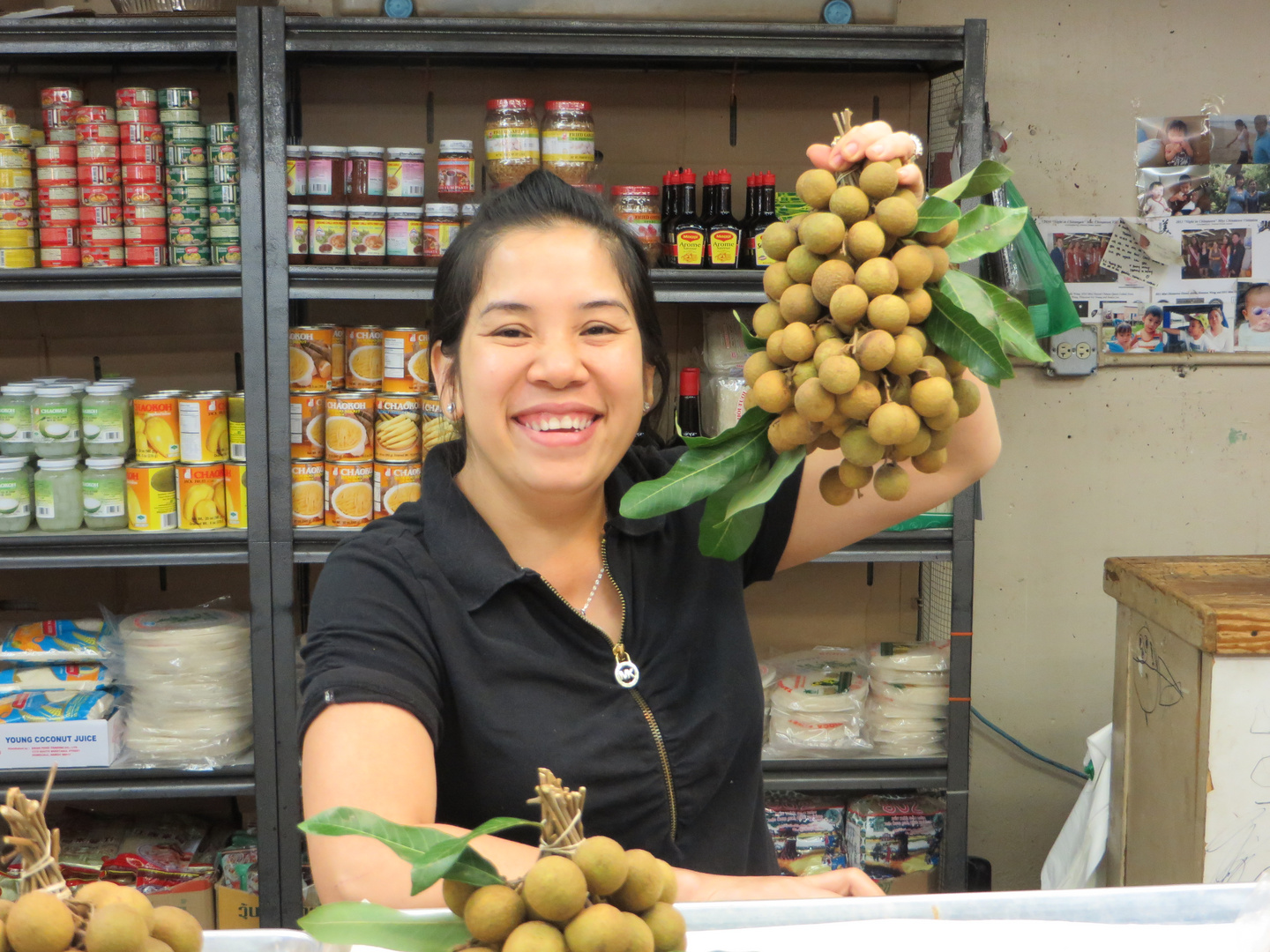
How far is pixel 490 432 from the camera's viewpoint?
1063 millimetres

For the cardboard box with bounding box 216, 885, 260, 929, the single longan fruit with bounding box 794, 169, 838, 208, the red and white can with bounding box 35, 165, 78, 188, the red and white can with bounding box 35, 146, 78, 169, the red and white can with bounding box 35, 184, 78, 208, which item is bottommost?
the cardboard box with bounding box 216, 885, 260, 929

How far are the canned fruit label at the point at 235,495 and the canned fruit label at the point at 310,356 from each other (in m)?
0.20

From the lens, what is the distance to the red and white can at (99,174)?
207 cm

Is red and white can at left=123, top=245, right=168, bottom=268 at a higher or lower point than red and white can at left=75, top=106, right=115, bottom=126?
lower

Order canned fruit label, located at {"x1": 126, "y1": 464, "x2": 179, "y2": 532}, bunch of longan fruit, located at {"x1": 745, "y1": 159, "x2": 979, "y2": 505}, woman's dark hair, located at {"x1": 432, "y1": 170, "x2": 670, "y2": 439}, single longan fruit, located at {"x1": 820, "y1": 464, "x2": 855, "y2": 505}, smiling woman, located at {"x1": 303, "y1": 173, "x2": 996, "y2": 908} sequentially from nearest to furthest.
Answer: bunch of longan fruit, located at {"x1": 745, "y1": 159, "x2": 979, "y2": 505}, single longan fruit, located at {"x1": 820, "y1": 464, "x2": 855, "y2": 505}, smiling woman, located at {"x1": 303, "y1": 173, "x2": 996, "y2": 908}, woman's dark hair, located at {"x1": 432, "y1": 170, "x2": 670, "y2": 439}, canned fruit label, located at {"x1": 126, "y1": 464, "x2": 179, "y2": 532}

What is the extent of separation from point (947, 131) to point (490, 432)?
1678mm

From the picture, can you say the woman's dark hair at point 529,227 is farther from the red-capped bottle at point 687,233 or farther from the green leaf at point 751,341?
the red-capped bottle at point 687,233

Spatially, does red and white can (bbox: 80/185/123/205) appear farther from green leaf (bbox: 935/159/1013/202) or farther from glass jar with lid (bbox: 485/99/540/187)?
green leaf (bbox: 935/159/1013/202)

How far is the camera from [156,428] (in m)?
2.13

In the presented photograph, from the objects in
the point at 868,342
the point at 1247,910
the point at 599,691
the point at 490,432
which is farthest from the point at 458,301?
the point at 1247,910

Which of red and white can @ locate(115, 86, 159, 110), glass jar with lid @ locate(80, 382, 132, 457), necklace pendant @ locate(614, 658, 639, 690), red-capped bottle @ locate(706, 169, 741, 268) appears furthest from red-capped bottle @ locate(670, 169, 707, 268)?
necklace pendant @ locate(614, 658, 639, 690)

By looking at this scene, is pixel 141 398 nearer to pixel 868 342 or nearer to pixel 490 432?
pixel 490 432

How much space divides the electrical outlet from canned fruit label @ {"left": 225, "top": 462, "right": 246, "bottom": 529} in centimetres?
181

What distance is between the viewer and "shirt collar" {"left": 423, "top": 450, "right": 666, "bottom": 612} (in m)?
1.06
